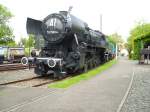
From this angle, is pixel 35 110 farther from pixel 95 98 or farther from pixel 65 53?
pixel 65 53

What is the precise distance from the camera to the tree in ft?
229

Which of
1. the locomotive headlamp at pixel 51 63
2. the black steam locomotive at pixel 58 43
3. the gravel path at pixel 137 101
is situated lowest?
→ the gravel path at pixel 137 101

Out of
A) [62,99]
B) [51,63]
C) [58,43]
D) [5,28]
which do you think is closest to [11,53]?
[58,43]

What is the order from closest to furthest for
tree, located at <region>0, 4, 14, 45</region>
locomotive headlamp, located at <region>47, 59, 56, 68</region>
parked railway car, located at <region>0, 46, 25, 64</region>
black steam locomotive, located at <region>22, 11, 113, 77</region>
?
locomotive headlamp, located at <region>47, 59, 56, 68</region> < black steam locomotive, located at <region>22, 11, 113, 77</region> < parked railway car, located at <region>0, 46, 25, 64</region> < tree, located at <region>0, 4, 14, 45</region>

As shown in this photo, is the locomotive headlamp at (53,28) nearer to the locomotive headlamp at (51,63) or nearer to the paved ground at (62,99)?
the locomotive headlamp at (51,63)

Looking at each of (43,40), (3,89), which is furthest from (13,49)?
(3,89)

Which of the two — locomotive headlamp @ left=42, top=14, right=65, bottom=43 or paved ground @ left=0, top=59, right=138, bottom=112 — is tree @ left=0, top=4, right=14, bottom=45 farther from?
paved ground @ left=0, top=59, right=138, bottom=112

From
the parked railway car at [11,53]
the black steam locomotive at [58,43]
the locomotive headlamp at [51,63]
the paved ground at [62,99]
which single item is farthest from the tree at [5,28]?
the paved ground at [62,99]

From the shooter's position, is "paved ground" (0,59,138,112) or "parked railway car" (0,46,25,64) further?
"parked railway car" (0,46,25,64)

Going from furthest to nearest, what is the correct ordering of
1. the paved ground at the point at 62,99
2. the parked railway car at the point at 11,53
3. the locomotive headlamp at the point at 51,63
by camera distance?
the parked railway car at the point at 11,53, the locomotive headlamp at the point at 51,63, the paved ground at the point at 62,99

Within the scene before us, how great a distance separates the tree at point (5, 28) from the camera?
69.9m

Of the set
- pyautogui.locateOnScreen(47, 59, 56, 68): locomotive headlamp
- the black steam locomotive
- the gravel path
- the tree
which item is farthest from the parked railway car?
the tree

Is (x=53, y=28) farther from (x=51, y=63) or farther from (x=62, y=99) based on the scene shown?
(x=62, y=99)

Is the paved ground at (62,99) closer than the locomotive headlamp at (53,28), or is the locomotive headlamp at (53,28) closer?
the paved ground at (62,99)
